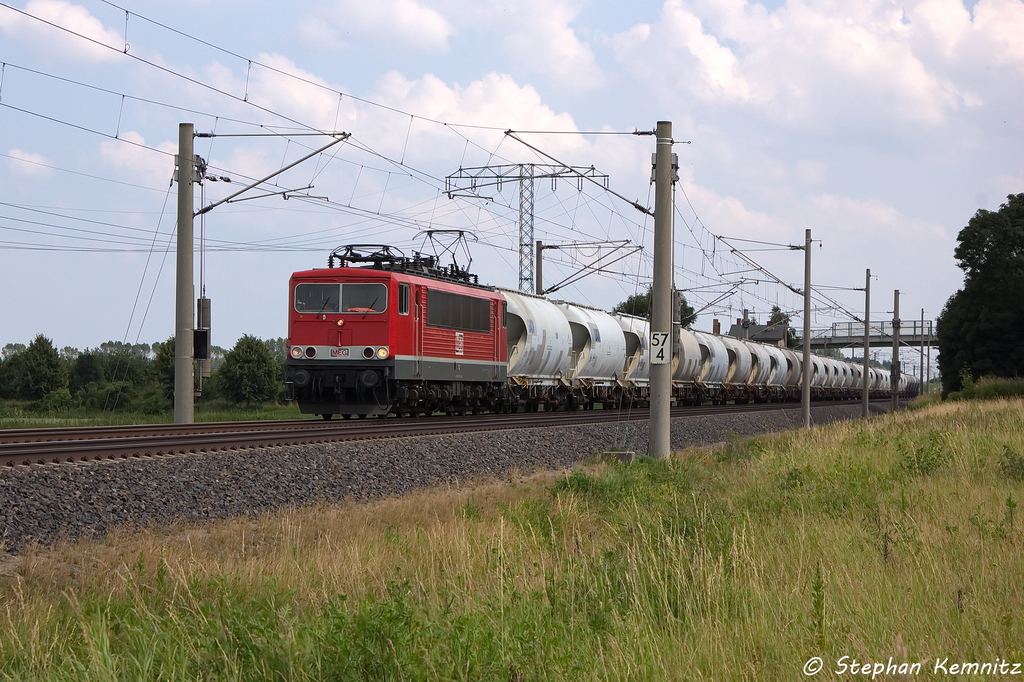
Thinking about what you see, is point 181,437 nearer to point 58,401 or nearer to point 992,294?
point 58,401

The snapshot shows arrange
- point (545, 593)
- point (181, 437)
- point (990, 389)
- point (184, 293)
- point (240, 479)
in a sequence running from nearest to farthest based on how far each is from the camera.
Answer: point (545, 593) → point (240, 479) → point (181, 437) → point (184, 293) → point (990, 389)

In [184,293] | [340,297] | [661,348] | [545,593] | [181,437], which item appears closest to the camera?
[545,593]

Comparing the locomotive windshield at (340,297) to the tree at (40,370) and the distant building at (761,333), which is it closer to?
the distant building at (761,333)

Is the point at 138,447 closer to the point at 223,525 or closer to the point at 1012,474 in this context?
the point at 223,525

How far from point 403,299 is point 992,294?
42.3m

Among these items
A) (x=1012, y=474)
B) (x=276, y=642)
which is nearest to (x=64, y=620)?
(x=276, y=642)

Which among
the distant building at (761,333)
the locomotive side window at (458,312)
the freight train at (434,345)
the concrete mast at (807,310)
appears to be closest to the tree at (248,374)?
the freight train at (434,345)

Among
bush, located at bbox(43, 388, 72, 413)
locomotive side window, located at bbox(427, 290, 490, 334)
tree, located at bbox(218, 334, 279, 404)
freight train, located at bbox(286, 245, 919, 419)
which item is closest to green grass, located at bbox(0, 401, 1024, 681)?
freight train, located at bbox(286, 245, 919, 419)

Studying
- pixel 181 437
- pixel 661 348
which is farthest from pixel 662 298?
pixel 181 437

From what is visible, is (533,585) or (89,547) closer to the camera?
(533,585)

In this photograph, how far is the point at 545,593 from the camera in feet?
22.1

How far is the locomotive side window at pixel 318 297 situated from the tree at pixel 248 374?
31.4 m

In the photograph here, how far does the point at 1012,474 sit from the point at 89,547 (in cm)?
1028

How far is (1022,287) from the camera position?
52312mm
